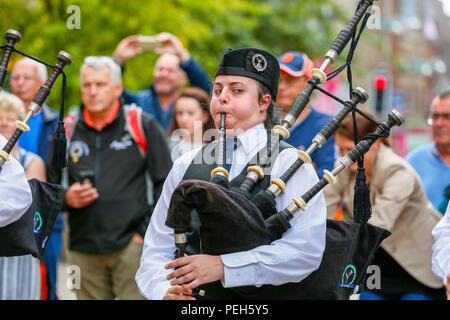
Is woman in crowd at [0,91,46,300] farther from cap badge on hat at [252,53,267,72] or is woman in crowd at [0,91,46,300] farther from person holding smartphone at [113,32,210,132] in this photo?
cap badge on hat at [252,53,267,72]

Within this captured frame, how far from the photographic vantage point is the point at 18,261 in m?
5.36

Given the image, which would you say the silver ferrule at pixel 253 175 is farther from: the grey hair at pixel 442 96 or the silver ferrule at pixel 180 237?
the grey hair at pixel 442 96

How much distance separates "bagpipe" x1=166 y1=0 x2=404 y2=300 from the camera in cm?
291

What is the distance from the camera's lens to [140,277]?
11.3ft

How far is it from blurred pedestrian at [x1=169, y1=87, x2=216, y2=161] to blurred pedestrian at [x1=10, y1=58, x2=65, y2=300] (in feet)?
3.41

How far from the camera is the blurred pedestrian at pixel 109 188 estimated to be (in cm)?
559

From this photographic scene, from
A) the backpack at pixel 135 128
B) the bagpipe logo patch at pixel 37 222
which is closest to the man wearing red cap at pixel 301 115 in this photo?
the backpack at pixel 135 128

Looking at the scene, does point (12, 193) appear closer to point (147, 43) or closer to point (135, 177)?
point (135, 177)

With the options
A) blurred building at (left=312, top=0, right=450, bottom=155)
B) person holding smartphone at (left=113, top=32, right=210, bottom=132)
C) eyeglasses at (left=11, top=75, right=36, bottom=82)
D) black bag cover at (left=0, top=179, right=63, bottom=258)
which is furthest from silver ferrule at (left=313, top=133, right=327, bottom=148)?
blurred building at (left=312, top=0, right=450, bottom=155)

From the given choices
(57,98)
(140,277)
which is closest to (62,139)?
(140,277)

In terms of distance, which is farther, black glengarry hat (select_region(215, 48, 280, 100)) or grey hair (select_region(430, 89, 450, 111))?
grey hair (select_region(430, 89, 450, 111))

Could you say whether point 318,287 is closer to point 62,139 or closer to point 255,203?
point 255,203

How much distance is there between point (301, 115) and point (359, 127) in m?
0.54

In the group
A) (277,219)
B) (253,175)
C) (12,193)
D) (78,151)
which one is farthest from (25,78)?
(277,219)
